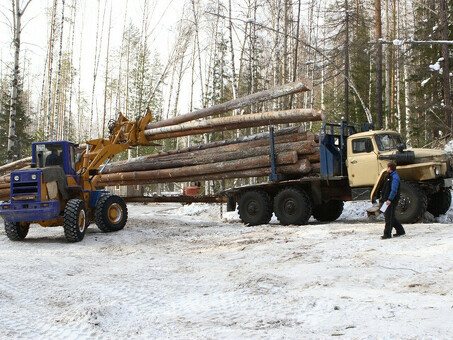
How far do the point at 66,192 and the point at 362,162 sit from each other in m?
8.11

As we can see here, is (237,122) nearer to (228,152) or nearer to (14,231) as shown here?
(228,152)

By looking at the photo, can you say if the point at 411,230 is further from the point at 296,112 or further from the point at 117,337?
→ the point at 117,337

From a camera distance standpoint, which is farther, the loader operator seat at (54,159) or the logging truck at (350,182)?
the loader operator seat at (54,159)

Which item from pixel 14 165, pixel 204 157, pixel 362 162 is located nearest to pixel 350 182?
pixel 362 162

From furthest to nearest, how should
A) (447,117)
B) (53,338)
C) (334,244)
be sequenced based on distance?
(447,117) → (334,244) → (53,338)

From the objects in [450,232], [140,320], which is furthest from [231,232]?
[140,320]

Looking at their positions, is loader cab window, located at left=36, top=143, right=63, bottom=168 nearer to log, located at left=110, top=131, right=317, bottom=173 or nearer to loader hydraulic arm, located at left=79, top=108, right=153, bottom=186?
loader hydraulic arm, located at left=79, top=108, right=153, bottom=186

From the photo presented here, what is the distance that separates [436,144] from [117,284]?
687 inches

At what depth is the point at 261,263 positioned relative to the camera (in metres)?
7.11

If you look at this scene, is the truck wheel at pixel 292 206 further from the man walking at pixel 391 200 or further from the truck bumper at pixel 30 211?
the truck bumper at pixel 30 211

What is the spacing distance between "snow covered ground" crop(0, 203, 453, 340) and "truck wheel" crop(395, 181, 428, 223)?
854 mm

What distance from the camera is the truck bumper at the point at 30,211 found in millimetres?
9844

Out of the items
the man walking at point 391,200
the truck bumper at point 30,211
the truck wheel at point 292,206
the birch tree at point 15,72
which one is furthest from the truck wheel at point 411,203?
the birch tree at point 15,72

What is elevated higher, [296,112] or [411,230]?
[296,112]
